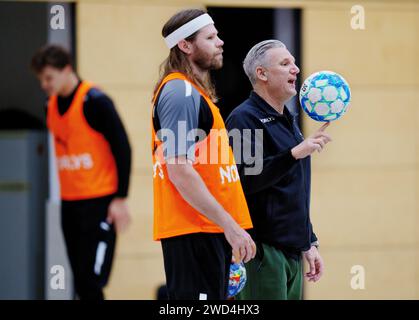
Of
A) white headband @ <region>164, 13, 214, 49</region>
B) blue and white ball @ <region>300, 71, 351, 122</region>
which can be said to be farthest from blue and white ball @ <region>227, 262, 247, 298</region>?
white headband @ <region>164, 13, 214, 49</region>

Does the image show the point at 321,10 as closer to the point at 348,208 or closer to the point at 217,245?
the point at 348,208

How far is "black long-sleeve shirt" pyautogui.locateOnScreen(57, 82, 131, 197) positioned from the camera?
6117mm

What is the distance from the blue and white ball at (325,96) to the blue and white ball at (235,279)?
818mm

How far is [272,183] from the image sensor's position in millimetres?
4180

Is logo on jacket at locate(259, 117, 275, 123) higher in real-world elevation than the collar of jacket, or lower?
lower

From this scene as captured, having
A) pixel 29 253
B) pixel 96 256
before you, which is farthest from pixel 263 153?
pixel 29 253

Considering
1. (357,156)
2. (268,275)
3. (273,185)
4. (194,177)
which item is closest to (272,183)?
(273,185)

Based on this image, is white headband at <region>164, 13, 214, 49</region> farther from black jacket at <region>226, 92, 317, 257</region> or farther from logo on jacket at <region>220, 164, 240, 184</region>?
logo on jacket at <region>220, 164, 240, 184</region>

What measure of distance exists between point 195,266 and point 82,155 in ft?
8.68

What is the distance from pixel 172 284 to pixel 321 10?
401 cm

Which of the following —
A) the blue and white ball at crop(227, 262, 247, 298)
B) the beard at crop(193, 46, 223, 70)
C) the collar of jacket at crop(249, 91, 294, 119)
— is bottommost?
the blue and white ball at crop(227, 262, 247, 298)

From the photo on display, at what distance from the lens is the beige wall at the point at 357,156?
7047 mm

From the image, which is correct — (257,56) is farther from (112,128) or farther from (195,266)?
(112,128)

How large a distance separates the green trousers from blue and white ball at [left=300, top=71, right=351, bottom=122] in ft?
2.31
